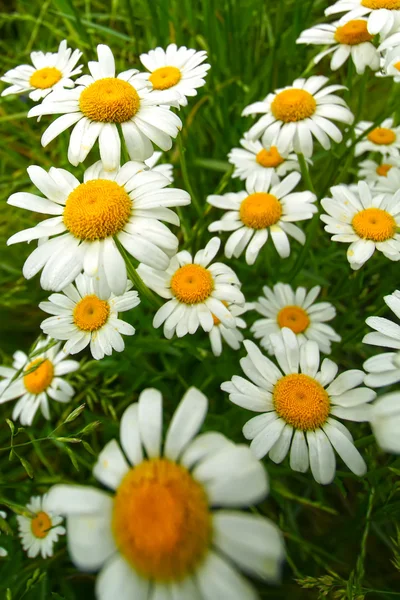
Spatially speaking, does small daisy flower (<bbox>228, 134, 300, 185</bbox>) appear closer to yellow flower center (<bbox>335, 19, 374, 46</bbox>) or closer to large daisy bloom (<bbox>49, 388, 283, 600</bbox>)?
yellow flower center (<bbox>335, 19, 374, 46</bbox>)

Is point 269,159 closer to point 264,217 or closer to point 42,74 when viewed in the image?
point 264,217

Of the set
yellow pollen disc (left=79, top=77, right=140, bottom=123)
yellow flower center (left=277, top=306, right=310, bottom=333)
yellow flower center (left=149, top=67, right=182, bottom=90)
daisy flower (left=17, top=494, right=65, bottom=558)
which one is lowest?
daisy flower (left=17, top=494, right=65, bottom=558)

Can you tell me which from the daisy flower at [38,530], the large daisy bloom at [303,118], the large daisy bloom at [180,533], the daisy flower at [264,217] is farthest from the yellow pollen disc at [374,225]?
the daisy flower at [38,530]

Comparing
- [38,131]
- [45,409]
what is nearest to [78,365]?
[45,409]

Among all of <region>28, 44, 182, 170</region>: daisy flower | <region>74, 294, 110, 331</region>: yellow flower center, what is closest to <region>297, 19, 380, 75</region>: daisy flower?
<region>28, 44, 182, 170</region>: daisy flower

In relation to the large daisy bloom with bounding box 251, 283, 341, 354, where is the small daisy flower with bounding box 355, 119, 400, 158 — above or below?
above

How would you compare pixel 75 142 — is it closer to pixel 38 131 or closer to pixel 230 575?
pixel 230 575
